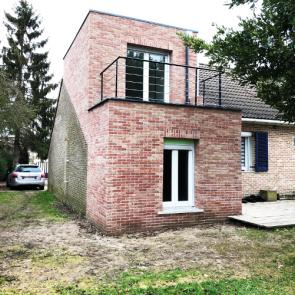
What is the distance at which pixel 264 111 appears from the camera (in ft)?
42.6

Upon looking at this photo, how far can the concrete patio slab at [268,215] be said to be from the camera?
7.91m

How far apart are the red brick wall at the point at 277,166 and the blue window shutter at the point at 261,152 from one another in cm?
24

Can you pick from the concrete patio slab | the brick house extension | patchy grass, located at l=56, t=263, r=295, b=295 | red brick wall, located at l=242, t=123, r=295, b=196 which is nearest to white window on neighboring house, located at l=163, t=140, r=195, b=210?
the concrete patio slab

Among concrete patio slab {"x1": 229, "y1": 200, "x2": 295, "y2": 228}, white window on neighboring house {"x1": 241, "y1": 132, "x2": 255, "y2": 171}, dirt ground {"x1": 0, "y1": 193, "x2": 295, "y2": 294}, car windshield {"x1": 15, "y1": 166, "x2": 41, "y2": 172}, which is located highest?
white window on neighboring house {"x1": 241, "y1": 132, "x2": 255, "y2": 171}

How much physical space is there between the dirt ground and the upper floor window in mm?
4256

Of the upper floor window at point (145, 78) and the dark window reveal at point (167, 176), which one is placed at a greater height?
the upper floor window at point (145, 78)

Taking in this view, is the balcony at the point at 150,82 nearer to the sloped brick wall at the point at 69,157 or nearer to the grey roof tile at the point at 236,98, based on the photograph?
the grey roof tile at the point at 236,98

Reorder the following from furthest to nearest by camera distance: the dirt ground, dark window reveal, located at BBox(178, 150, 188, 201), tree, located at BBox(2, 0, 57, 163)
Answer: tree, located at BBox(2, 0, 57, 163), dark window reveal, located at BBox(178, 150, 188, 201), the dirt ground

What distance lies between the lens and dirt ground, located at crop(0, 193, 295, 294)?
4.94 metres

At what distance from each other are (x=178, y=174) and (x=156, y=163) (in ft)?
3.06

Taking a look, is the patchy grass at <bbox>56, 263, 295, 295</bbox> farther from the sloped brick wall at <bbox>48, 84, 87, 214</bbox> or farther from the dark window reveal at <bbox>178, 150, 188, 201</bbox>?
the sloped brick wall at <bbox>48, 84, 87, 214</bbox>

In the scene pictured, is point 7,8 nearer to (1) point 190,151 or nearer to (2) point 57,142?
(2) point 57,142

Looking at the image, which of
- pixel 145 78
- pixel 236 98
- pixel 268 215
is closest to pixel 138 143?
pixel 145 78

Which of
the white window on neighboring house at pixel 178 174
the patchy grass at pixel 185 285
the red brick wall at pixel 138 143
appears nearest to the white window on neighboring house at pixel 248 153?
the red brick wall at pixel 138 143
